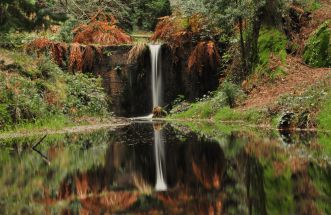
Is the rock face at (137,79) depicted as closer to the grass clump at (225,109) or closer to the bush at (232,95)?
the grass clump at (225,109)

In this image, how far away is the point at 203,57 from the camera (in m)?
26.7

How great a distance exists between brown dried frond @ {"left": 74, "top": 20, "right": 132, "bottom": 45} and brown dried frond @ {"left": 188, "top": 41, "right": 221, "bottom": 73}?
17.0 feet

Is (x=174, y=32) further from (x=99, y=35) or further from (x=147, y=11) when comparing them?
(x=147, y=11)

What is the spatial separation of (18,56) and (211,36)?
9662 millimetres

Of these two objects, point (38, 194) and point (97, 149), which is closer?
Answer: point (38, 194)

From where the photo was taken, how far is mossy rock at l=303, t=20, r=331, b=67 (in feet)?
68.8

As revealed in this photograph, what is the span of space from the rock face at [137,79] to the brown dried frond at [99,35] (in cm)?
178

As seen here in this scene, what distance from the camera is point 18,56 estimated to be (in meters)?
22.1

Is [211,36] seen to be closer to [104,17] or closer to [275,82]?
[275,82]

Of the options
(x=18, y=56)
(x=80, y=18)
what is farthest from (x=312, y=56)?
(x=80, y=18)

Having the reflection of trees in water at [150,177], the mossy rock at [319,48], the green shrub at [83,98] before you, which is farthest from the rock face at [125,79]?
the reflection of trees in water at [150,177]

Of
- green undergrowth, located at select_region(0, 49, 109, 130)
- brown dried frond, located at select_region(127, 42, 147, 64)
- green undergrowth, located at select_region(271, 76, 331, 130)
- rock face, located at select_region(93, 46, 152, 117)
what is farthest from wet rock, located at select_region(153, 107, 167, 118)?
green undergrowth, located at select_region(271, 76, 331, 130)

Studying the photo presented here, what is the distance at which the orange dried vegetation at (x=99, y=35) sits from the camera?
97.0ft

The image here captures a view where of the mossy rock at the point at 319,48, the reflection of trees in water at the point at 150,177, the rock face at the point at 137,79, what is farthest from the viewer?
the rock face at the point at 137,79
